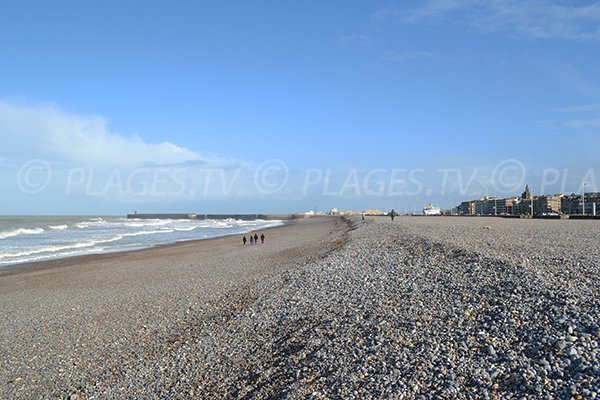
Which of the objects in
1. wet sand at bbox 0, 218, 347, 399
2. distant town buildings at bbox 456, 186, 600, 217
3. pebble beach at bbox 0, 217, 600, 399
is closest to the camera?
pebble beach at bbox 0, 217, 600, 399

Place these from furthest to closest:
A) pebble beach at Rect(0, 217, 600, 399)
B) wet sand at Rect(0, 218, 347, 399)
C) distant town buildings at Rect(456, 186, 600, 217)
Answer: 1. distant town buildings at Rect(456, 186, 600, 217)
2. wet sand at Rect(0, 218, 347, 399)
3. pebble beach at Rect(0, 217, 600, 399)

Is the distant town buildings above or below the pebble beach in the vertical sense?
above

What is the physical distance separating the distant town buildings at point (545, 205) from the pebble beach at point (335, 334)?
73.2 m

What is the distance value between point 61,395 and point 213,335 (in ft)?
8.65

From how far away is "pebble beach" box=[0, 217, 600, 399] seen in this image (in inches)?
192

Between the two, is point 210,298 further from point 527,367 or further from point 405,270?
point 527,367

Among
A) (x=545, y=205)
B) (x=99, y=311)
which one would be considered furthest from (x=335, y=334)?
(x=545, y=205)

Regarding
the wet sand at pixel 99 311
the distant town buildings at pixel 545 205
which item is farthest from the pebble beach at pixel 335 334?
the distant town buildings at pixel 545 205

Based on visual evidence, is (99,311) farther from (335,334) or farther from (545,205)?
(545,205)

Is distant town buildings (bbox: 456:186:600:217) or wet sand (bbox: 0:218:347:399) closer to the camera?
wet sand (bbox: 0:218:347:399)

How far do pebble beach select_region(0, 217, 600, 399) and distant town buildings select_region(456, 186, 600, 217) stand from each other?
240 ft

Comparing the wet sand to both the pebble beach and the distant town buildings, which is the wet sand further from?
the distant town buildings

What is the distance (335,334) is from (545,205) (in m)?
107

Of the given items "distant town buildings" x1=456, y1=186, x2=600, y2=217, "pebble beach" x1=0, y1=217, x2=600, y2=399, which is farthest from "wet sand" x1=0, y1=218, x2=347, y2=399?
"distant town buildings" x1=456, y1=186, x2=600, y2=217
